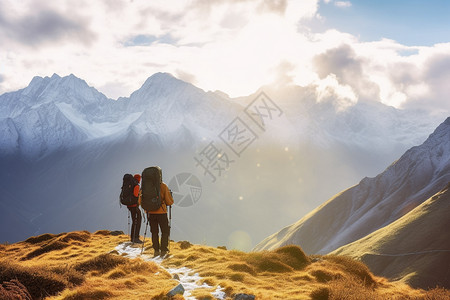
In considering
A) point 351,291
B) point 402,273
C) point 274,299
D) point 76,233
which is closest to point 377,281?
point 351,291

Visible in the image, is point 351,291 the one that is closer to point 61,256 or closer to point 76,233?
point 61,256

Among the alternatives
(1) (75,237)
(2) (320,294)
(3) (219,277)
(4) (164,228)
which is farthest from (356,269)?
(1) (75,237)

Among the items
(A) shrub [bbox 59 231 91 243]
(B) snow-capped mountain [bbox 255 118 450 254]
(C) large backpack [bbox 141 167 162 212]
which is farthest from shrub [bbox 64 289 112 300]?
(B) snow-capped mountain [bbox 255 118 450 254]

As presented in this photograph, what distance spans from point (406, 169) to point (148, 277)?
16977cm

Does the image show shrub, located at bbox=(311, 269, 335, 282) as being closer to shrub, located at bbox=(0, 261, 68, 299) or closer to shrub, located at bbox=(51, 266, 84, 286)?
shrub, located at bbox=(51, 266, 84, 286)

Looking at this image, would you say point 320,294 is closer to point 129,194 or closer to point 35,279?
point 35,279

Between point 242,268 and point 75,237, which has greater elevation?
point 75,237

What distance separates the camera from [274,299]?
368 inches

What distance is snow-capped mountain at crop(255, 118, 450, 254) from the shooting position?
123 metres

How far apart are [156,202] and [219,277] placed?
20.6ft

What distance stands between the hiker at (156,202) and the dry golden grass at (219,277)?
129 cm

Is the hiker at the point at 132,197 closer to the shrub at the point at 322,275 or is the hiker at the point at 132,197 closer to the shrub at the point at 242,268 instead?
the shrub at the point at 242,268

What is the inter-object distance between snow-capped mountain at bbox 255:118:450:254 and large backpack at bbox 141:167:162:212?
114 meters

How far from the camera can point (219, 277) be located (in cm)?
1217
